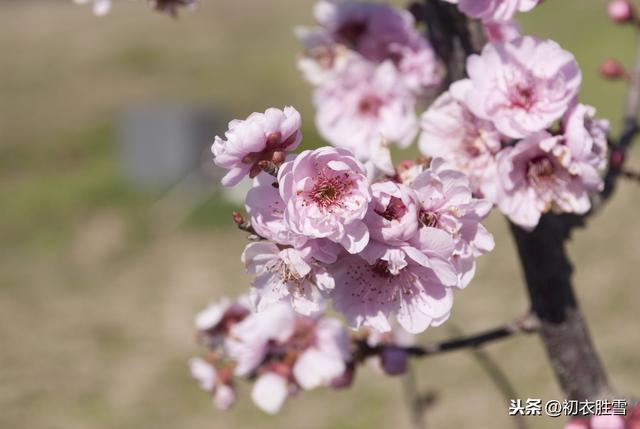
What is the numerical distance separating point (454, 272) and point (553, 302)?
0.46m

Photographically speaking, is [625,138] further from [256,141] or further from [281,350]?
[256,141]

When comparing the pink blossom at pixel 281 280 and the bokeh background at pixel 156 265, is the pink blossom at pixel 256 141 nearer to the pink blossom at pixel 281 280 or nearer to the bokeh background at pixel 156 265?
the pink blossom at pixel 281 280

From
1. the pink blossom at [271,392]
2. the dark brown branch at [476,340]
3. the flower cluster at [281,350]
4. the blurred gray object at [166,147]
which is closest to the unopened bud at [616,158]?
the dark brown branch at [476,340]

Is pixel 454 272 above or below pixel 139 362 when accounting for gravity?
above

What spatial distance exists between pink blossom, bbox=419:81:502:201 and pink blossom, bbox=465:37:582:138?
0.03 meters

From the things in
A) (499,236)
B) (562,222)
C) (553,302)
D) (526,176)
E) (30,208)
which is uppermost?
(30,208)

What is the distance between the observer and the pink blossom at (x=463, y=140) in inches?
42.0

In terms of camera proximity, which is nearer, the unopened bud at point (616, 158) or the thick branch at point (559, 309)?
the thick branch at point (559, 309)

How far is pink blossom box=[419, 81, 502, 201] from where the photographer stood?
42.0 inches

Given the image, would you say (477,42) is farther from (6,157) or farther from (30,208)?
(6,157)

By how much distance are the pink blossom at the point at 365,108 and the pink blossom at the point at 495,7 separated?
1.32 feet

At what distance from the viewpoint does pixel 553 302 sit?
4.26 ft

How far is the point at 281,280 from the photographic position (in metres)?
0.89

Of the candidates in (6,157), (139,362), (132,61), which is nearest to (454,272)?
(139,362)
